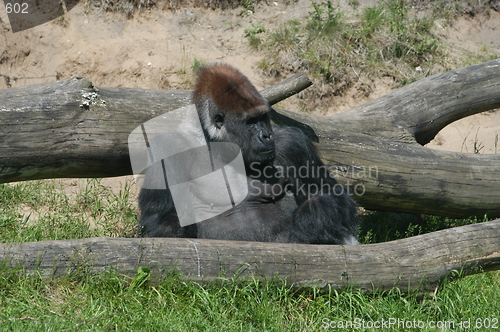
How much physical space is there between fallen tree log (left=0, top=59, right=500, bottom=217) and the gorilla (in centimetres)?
24

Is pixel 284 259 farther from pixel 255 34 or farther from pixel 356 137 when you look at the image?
pixel 255 34

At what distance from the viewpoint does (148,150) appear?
155 inches

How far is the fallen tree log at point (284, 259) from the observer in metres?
3.01

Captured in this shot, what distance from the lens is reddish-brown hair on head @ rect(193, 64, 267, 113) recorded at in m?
3.97

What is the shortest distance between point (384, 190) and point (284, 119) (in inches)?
37.0

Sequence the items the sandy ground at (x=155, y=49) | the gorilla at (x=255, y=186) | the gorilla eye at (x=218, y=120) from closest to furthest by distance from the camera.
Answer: the gorilla at (x=255, y=186), the gorilla eye at (x=218, y=120), the sandy ground at (x=155, y=49)

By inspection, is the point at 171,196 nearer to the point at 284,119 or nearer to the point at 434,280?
the point at 284,119

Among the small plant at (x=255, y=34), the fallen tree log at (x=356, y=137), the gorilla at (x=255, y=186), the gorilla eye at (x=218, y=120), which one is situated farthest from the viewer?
the small plant at (x=255, y=34)

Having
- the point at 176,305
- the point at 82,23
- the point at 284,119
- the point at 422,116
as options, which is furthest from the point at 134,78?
the point at 176,305

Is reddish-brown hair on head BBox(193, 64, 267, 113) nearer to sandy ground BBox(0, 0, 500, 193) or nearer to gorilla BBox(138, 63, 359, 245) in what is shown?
gorilla BBox(138, 63, 359, 245)

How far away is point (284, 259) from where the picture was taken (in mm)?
3229

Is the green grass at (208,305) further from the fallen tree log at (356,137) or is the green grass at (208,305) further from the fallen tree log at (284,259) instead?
the fallen tree log at (356,137)

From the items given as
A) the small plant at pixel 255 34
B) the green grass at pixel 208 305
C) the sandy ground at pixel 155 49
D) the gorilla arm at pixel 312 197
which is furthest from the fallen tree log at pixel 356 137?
the small plant at pixel 255 34

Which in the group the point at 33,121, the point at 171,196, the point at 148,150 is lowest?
the point at 171,196
